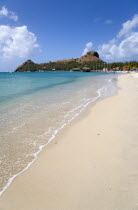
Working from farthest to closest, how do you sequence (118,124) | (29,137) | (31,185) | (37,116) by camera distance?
(37,116), (118,124), (29,137), (31,185)

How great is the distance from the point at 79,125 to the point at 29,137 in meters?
2.64

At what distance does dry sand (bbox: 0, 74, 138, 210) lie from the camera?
3.09 m

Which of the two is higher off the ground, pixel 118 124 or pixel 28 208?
pixel 118 124

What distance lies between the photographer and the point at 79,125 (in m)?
7.66

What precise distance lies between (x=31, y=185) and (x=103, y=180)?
71.4 inches

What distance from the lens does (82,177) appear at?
3826 millimetres

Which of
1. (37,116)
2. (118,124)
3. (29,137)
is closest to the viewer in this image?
(29,137)

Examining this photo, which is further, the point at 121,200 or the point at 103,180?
the point at 103,180

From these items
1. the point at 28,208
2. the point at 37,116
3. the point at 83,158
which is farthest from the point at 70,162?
the point at 37,116

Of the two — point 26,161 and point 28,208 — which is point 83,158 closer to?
point 26,161

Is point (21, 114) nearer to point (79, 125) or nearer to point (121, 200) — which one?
point (79, 125)

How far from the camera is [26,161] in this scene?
184 inches

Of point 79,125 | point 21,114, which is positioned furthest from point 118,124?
point 21,114

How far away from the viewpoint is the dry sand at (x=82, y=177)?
309 cm
